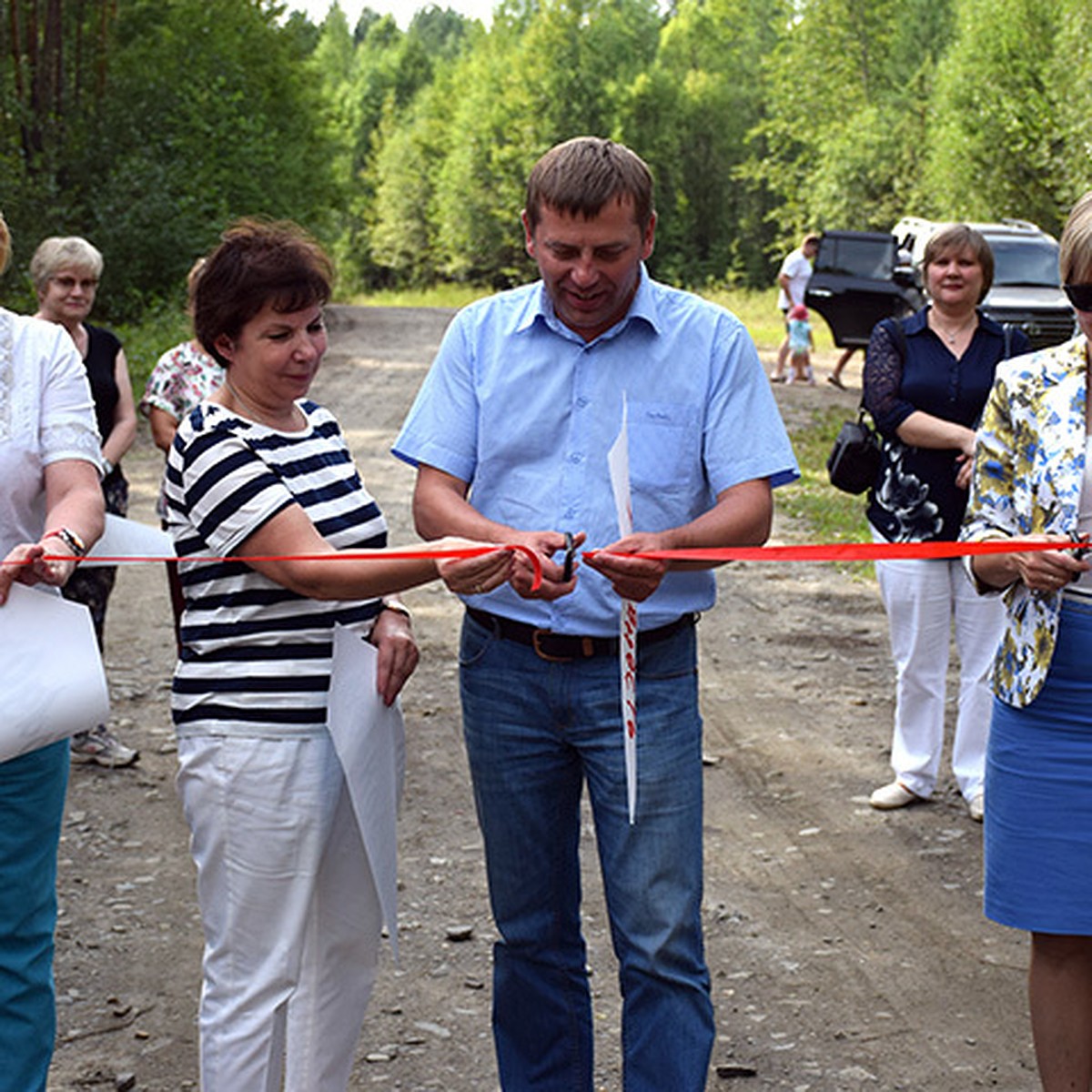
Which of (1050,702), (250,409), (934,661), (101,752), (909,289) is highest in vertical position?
(250,409)

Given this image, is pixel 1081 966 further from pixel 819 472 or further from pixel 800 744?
pixel 819 472

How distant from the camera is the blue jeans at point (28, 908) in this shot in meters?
3.42

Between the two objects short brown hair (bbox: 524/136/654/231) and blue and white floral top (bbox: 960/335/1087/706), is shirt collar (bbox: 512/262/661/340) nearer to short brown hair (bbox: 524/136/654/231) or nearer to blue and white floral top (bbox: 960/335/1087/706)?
short brown hair (bbox: 524/136/654/231)

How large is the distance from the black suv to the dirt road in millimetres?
13170

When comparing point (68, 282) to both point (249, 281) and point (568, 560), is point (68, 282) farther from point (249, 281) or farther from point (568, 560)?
point (568, 560)

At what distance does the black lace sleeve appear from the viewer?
6.41 metres

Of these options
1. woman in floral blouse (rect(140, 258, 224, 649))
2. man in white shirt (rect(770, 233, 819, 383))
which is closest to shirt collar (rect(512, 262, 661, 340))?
woman in floral blouse (rect(140, 258, 224, 649))

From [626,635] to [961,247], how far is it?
356 cm

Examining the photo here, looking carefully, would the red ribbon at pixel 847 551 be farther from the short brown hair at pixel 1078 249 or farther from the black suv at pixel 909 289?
the black suv at pixel 909 289

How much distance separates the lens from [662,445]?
11.4 feet

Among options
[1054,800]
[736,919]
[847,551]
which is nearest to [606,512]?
[847,551]

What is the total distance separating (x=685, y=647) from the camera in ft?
11.8

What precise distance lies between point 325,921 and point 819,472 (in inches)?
524

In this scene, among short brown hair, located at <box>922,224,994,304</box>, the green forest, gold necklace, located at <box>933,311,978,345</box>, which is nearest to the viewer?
short brown hair, located at <box>922,224,994,304</box>
